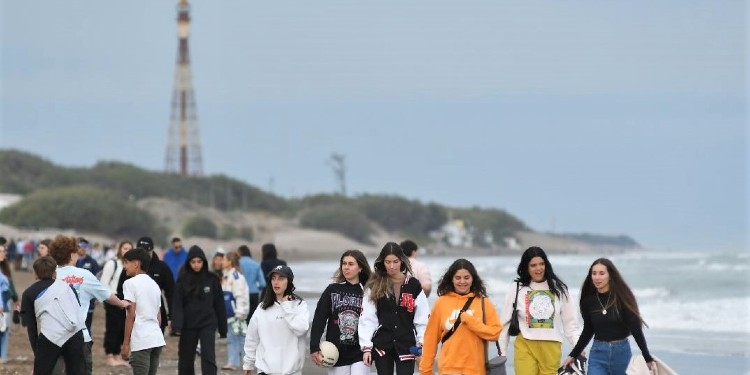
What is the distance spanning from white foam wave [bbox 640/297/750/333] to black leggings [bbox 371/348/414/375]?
1995cm

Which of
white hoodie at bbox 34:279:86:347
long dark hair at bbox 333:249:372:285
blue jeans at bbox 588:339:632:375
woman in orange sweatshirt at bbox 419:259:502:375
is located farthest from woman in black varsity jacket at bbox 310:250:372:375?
white hoodie at bbox 34:279:86:347

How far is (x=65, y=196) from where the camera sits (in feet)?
384

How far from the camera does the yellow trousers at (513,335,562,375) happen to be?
9711 millimetres

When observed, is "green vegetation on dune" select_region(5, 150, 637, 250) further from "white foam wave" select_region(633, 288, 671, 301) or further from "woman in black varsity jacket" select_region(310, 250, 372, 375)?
"woman in black varsity jacket" select_region(310, 250, 372, 375)

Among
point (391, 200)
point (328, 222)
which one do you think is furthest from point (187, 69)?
point (391, 200)

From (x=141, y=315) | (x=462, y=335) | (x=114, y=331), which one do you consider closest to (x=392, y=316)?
(x=462, y=335)

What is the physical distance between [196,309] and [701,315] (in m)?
22.9

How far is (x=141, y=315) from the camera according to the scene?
11.6 m

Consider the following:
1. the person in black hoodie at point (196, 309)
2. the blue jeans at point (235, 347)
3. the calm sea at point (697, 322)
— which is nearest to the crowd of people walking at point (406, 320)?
the person in black hoodie at point (196, 309)

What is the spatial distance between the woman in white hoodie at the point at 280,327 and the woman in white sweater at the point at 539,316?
1425 mm

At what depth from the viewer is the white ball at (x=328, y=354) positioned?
9.63 m

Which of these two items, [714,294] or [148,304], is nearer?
[148,304]

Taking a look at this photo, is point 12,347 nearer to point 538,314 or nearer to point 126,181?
point 538,314

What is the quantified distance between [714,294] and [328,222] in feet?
395
